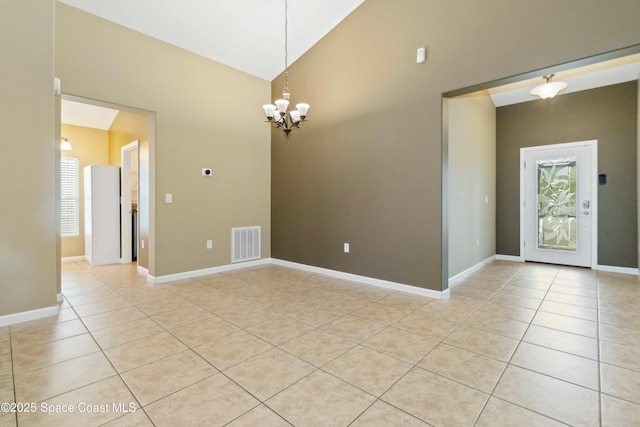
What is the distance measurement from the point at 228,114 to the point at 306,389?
4.46m

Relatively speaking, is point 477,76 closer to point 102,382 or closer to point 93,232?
point 102,382

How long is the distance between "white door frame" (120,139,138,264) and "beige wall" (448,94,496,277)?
5.86 meters

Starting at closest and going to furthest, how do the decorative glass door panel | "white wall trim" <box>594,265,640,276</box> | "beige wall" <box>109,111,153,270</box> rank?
"beige wall" <box>109,111,153,270</box>
"white wall trim" <box>594,265,640,276</box>
the decorative glass door panel

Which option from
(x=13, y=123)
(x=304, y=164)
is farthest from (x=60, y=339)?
(x=304, y=164)

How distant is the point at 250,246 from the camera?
17.7ft

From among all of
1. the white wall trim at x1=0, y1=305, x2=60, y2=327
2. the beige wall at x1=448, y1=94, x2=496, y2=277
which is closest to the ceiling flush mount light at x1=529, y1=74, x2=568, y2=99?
the beige wall at x1=448, y1=94, x2=496, y2=277

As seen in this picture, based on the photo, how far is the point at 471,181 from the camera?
482 centimetres

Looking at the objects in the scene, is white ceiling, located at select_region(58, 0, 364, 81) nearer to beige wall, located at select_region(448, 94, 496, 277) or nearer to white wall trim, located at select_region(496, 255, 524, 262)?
beige wall, located at select_region(448, 94, 496, 277)

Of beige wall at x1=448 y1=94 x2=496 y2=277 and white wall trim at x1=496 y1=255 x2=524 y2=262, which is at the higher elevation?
beige wall at x1=448 y1=94 x2=496 y2=277

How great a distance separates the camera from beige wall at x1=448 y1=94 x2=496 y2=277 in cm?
417

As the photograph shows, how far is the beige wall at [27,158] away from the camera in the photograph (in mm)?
2758

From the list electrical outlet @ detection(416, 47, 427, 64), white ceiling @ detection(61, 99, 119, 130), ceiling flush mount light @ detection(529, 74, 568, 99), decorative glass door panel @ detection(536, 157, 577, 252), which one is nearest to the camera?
electrical outlet @ detection(416, 47, 427, 64)

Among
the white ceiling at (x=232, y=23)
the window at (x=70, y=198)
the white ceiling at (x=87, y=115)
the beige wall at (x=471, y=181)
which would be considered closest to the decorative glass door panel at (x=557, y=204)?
the beige wall at (x=471, y=181)

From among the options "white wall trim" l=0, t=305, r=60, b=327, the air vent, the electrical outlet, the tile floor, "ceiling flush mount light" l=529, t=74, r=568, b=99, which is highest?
the electrical outlet
